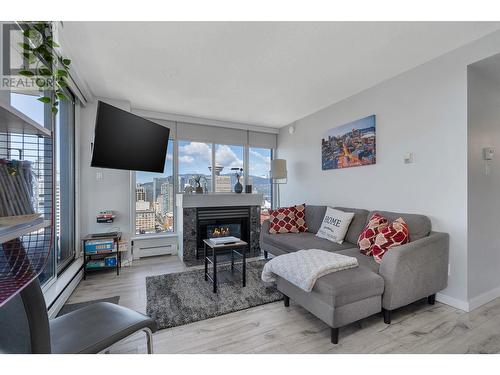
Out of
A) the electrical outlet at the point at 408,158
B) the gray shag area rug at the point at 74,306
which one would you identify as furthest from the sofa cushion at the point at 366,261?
the gray shag area rug at the point at 74,306

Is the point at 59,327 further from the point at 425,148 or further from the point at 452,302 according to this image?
the point at 425,148

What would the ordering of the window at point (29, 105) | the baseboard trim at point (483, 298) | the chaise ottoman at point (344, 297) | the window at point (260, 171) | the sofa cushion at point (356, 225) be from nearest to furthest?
1. the window at point (29, 105)
2. the chaise ottoman at point (344, 297)
3. the baseboard trim at point (483, 298)
4. the sofa cushion at point (356, 225)
5. the window at point (260, 171)

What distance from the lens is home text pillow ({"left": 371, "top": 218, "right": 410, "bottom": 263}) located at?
2.10 m

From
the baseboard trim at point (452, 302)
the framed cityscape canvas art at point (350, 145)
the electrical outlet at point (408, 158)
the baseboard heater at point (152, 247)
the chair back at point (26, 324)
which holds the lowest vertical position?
the baseboard trim at point (452, 302)

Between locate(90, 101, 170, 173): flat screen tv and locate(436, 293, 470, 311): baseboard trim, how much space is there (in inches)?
130

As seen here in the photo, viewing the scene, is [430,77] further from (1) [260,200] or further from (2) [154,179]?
(2) [154,179]

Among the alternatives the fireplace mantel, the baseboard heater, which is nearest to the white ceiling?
the fireplace mantel

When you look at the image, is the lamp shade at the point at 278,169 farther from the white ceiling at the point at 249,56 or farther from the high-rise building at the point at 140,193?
the high-rise building at the point at 140,193

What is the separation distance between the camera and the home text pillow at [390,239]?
6.88 ft

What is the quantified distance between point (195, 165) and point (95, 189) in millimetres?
1622

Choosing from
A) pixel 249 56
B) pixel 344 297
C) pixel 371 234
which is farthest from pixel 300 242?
pixel 249 56

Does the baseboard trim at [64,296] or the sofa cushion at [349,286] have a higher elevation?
the sofa cushion at [349,286]

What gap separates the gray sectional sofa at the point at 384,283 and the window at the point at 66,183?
2.56 meters

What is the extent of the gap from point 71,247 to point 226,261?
6.74ft
